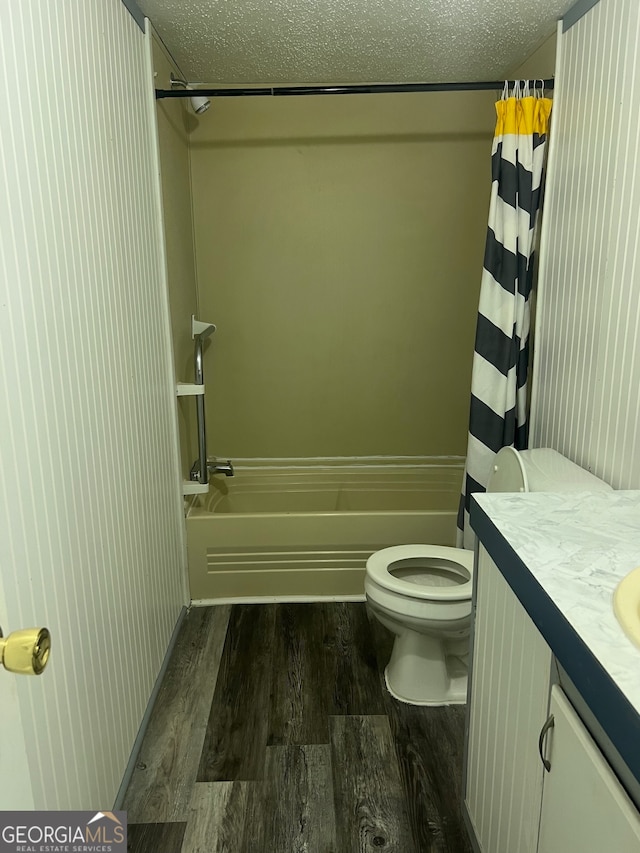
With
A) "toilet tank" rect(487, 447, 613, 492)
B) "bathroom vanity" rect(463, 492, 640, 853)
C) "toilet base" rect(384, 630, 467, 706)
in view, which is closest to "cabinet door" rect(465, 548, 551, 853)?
"bathroom vanity" rect(463, 492, 640, 853)

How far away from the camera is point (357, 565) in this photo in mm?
2760

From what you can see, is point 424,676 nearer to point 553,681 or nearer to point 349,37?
point 553,681

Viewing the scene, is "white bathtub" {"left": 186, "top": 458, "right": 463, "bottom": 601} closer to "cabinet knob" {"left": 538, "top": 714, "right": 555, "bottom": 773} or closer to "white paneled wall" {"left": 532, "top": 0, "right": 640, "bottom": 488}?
"white paneled wall" {"left": 532, "top": 0, "right": 640, "bottom": 488}

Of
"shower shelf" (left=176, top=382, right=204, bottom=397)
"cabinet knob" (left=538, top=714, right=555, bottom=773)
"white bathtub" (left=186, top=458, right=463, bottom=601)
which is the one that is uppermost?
"shower shelf" (left=176, top=382, right=204, bottom=397)

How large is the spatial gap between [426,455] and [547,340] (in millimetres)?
1287

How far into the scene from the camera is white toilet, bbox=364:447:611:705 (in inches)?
74.4

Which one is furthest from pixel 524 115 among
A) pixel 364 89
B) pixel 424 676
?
pixel 424 676

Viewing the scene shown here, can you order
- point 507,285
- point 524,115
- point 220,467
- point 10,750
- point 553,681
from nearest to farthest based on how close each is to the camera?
point 10,750, point 553,681, point 524,115, point 507,285, point 220,467

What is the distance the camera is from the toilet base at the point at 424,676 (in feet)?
7.00

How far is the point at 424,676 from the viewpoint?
84.2 inches

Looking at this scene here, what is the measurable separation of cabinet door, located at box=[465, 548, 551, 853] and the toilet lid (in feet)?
2.28

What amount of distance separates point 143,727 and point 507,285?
6.15 feet

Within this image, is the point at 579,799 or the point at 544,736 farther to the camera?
the point at 544,736

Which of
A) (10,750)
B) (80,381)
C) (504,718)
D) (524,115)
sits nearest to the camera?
(10,750)
